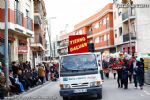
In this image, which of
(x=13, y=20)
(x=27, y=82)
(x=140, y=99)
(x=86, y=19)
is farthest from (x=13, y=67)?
(x=86, y=19)

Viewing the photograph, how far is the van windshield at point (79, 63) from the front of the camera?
1548cm

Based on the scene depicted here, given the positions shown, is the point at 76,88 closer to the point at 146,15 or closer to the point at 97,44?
the point at 146,15

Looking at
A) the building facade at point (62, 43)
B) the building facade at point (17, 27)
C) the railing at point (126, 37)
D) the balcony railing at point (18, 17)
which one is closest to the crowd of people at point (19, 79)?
the building facade at point (17, 27)

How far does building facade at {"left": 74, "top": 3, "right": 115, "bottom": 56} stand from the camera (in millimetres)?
62469

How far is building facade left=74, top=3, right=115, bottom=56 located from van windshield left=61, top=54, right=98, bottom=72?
38401 mm

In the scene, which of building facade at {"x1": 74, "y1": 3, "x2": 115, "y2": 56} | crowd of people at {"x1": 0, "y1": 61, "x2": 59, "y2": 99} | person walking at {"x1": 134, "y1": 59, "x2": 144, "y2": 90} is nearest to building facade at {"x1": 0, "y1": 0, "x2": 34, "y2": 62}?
crowd of people at {"x1": 0, "y1": 61, "x2": 59, "y2": 99}

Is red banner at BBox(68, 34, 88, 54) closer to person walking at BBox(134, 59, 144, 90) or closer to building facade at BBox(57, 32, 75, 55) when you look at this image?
person walking at BBox(134, 59, 144, 90)

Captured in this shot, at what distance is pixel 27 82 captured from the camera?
77.4 ft

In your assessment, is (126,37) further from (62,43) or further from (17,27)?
(62,43)

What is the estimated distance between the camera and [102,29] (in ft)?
222

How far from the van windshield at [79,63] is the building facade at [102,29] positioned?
38.4 meters

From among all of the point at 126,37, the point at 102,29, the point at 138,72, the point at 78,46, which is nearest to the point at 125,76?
the point at 138,72

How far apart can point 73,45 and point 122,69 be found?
3.20m

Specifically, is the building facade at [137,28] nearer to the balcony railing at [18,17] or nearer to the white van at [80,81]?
the balcony railing at [18,17]
